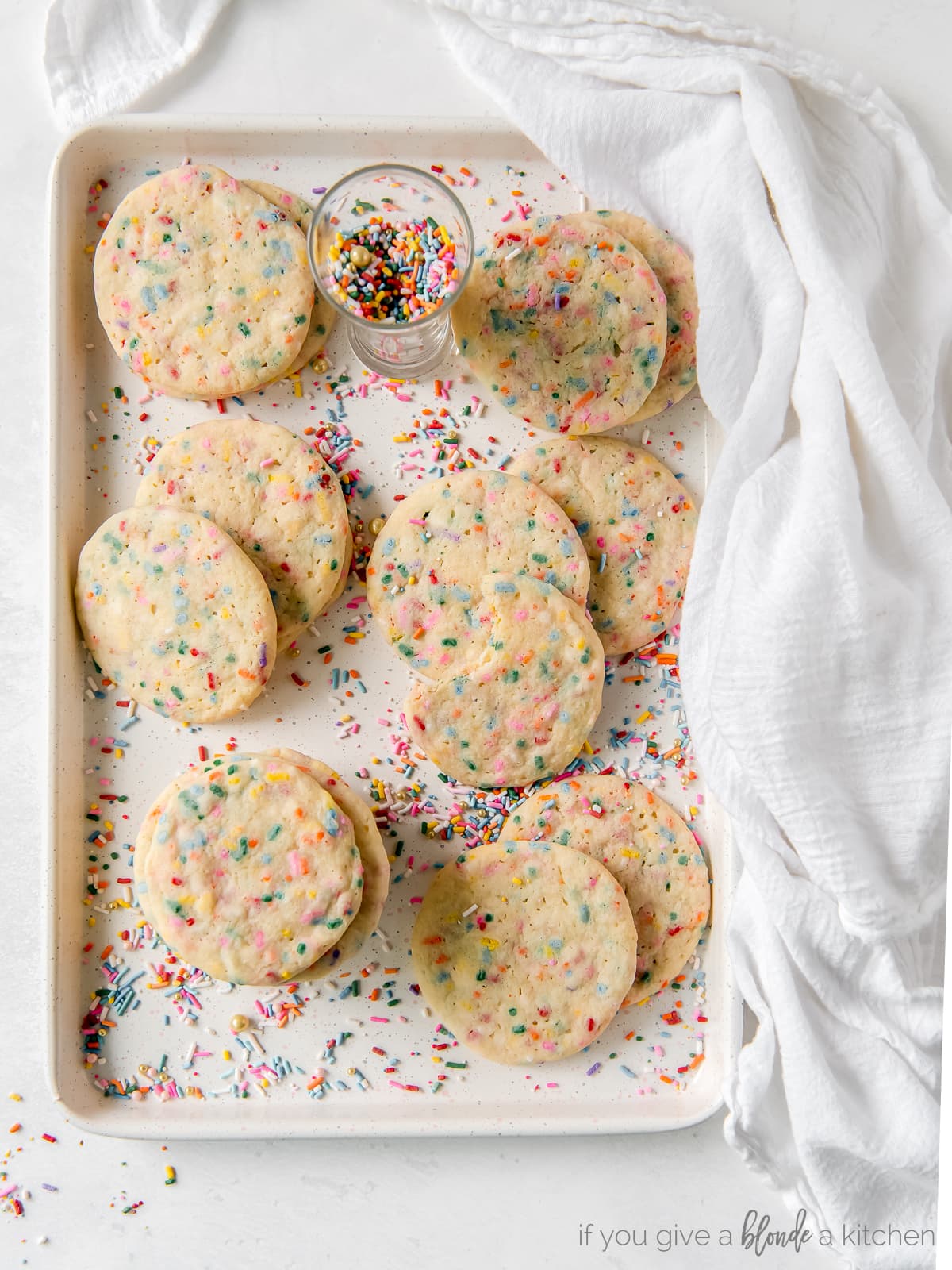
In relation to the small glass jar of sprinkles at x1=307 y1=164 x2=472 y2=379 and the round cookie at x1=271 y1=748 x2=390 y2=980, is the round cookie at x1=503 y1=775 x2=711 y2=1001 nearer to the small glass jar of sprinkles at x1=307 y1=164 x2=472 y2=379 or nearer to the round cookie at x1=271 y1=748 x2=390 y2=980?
the round cookie at x1=271 y1=748 x2=390 y2=980

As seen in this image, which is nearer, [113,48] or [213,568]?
[213,568]

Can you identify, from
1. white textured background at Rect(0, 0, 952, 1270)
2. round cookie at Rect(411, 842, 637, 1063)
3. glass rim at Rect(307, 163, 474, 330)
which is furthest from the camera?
white textured background at Rect(0, 0, 952, 1270)

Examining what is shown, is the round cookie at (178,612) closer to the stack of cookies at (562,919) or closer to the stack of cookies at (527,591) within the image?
the stack of cookies at (527,591)

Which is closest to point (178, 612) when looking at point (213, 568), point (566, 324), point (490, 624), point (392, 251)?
point (213, 568)

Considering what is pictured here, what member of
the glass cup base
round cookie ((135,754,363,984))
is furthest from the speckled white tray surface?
round cookie ((135,754,363,984))

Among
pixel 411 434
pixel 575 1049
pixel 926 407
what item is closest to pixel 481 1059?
pixel 575 1049

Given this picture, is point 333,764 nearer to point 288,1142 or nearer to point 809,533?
point 288,1142

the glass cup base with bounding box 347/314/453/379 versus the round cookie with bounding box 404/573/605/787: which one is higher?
the glass cup base with bounding box 347/314/453/379
